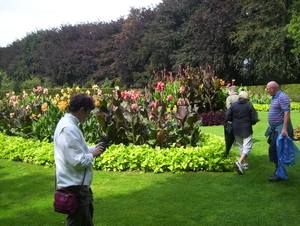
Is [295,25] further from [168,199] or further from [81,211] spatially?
[81,211]

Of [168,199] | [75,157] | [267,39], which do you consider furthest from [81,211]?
[267,39]

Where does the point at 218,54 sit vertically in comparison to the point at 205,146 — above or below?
above

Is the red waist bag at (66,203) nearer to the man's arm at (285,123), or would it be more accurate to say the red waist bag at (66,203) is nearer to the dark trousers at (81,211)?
the dark trousers at (81,211)

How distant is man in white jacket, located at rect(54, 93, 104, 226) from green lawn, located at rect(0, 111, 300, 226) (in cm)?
127

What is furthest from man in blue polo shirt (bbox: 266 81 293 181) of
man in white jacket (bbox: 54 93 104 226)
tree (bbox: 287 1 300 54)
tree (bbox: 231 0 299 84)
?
tree (bbox: 231 0 299 84)

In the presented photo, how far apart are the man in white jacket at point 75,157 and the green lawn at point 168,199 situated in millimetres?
1267

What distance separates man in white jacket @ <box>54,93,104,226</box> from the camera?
245cm

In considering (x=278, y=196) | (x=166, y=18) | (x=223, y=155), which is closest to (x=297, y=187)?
(x=278, y=196)

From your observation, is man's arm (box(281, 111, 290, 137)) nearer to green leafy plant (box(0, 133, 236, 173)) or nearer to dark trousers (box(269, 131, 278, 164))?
dark trousers (box(269, 131, 278, 164))

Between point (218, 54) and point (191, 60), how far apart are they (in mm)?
2898

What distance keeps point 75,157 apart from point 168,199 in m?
2.37

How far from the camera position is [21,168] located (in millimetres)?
6516

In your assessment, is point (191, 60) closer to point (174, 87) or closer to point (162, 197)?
point (174, 87)

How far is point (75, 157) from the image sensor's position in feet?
8.02
